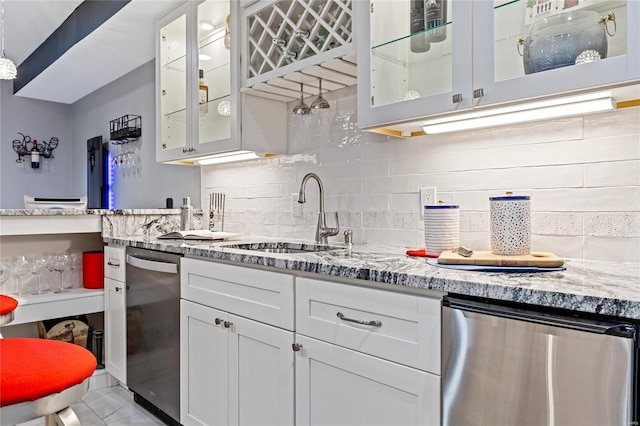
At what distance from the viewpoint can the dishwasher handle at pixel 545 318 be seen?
85 cm

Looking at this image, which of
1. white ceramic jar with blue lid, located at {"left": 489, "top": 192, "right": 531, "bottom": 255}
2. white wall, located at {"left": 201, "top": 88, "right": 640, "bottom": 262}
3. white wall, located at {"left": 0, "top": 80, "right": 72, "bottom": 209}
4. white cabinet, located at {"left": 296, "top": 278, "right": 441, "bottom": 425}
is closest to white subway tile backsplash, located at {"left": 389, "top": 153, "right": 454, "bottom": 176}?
white wall, located at {"left": 201, "top": 88, "right": 640, "bottom": 262}

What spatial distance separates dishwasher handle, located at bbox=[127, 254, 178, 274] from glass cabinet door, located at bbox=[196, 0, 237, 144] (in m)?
0.75

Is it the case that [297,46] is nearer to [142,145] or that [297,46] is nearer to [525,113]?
[525,113]

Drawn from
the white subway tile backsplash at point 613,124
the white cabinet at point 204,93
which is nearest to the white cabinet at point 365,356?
the white subway tile backsplash at point 613,124

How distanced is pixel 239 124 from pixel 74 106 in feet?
12.9

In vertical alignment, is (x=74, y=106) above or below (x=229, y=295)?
above

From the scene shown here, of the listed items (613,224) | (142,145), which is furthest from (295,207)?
(142,145)

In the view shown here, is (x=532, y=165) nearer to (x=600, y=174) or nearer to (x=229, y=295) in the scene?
(x=600, y=174)

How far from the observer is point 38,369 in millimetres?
940

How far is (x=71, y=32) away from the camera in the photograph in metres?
3.41

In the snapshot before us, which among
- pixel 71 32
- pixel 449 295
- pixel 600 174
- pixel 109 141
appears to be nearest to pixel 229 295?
pixel 449 295

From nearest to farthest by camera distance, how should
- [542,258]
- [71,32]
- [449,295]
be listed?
[449,295] → [542,258] → [71,32]

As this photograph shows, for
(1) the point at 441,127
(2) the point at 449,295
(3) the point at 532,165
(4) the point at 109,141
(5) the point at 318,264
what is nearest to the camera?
(2) the point at 449,295

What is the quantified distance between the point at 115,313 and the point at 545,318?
247 centimetres
